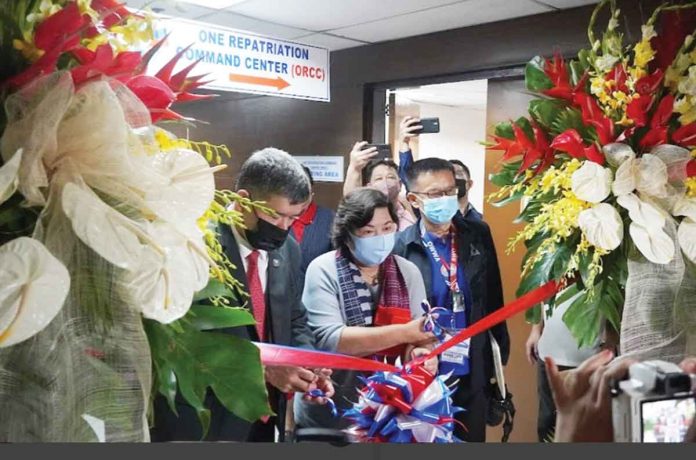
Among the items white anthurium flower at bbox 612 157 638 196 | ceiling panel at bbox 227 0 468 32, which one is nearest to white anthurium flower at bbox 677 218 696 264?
white anthurium flower at bbox 612 157 638 196

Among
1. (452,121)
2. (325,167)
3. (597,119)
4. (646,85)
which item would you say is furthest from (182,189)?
(646,85)

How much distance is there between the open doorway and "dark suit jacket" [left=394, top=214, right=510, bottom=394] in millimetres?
68

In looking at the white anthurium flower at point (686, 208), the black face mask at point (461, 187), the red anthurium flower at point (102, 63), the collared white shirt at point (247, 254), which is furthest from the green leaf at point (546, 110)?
the red anthurium flower at point (102, 63)

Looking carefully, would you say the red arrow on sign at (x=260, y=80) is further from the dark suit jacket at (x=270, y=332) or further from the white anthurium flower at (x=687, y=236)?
the white anthurium flower at (x=687, y=236)

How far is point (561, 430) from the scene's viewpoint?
1.61 m

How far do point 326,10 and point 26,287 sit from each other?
869 mm

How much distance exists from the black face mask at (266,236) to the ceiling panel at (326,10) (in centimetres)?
43

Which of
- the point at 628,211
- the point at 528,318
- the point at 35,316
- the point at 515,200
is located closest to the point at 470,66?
the point at 515,200

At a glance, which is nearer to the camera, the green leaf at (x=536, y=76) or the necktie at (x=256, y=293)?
the necktie at (x=256, y=293)

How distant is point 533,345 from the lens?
164 cm

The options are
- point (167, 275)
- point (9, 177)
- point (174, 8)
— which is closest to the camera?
point (9, 177)

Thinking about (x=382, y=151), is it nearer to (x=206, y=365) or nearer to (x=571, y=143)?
(x=571, y=143)

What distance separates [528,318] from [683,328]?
1.11 feet

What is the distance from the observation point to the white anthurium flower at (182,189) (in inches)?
43.7
